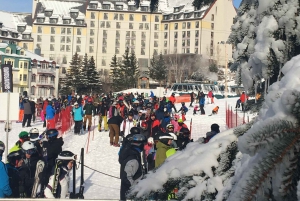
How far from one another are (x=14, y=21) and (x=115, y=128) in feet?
300

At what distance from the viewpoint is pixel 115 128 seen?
16375 millimetres

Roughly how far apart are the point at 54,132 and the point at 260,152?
8.04 metres

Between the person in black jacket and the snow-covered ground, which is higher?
the person in black jacket

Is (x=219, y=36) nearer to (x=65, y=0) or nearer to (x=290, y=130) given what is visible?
(x=65, y=0)

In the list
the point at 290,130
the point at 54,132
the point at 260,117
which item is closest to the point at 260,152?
the point at 290,130

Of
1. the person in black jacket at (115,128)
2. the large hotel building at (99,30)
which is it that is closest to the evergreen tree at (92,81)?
the large hotel building at (99,30)

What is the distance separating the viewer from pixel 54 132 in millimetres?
8906

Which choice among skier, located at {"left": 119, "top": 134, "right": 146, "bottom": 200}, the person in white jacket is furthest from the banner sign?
the person in white jacket

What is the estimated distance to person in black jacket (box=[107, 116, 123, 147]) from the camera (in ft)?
53.0

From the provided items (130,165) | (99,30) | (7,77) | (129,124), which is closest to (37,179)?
(130,165)

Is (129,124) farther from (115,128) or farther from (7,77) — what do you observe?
(7,77)

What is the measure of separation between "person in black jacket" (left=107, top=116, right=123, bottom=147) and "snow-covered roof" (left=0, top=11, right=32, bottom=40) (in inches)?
3318

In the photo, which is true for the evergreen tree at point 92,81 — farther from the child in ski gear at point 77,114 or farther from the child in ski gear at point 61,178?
the child in ski gear at point 61,178

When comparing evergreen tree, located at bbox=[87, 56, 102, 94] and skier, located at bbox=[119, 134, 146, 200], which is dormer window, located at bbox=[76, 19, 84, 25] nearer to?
evergreen tree, located at bbox=[87, 56, 102, 94]
